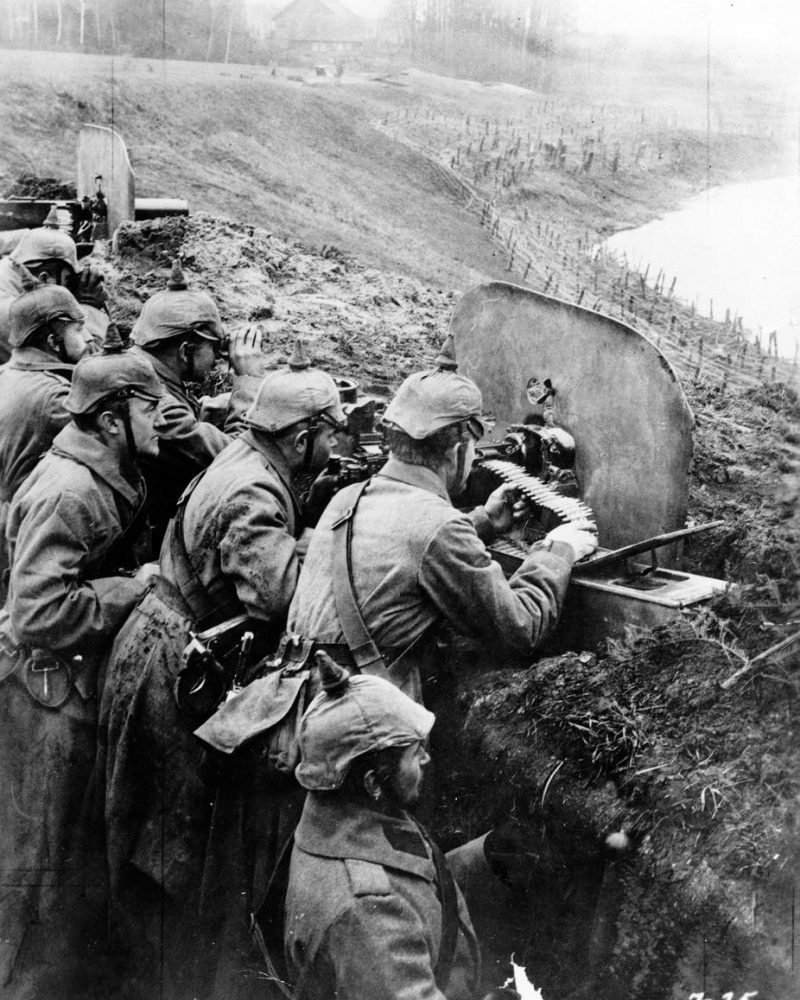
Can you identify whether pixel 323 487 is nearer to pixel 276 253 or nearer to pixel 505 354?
pixel 505 354

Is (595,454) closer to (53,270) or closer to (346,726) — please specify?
(346,726)

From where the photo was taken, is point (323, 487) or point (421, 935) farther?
point (323, 487)

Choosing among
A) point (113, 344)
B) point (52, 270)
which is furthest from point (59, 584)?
point (52, 270)

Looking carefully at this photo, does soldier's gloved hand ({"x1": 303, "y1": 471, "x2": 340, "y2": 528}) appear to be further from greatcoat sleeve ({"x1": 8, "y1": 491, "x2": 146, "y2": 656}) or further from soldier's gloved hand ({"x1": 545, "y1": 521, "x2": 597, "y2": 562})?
soldier's gloved hand ({"x1": 545, "y1": 521, "x2": 597, "y2": 562})

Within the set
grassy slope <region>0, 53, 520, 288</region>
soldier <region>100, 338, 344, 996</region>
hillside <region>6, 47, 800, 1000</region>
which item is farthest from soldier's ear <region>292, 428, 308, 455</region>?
grassy slope <region>0, 53, 520, 288</region>

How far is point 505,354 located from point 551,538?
1.56 metres

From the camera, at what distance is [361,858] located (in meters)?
2.69

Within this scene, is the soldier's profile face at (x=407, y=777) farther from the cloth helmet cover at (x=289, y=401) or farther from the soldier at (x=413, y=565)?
the cloth helmet cover at (x=289, y=401)

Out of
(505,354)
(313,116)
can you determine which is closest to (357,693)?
(505,354)

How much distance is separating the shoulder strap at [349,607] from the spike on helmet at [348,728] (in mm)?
668

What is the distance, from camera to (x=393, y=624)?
11.3 feet

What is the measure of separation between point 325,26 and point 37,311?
4039 mm

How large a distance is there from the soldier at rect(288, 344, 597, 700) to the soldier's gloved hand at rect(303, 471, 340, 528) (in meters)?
1.13

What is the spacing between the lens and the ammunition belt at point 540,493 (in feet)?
14.3
